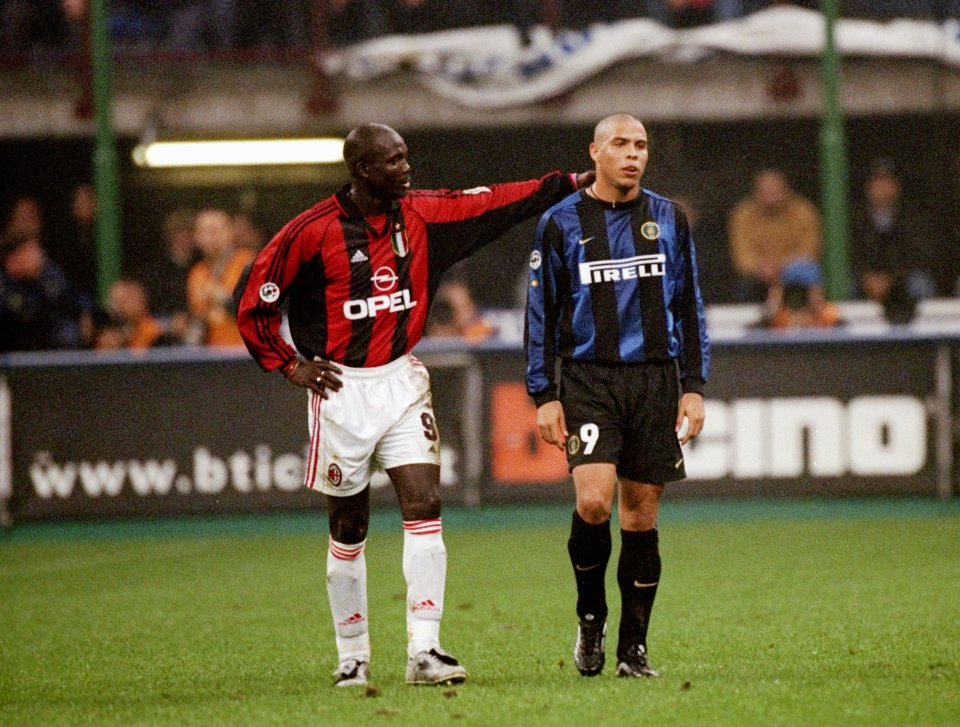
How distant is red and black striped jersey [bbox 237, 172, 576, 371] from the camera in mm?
6484

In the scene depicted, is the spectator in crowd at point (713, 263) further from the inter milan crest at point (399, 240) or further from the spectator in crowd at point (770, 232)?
the inter milan crest at point (399, 240)

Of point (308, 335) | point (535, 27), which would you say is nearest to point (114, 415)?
point (308, 335)

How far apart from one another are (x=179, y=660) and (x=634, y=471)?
7.24 feet

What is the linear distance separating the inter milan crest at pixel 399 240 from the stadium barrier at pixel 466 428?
6.42 m

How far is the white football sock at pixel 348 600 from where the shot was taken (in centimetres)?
652

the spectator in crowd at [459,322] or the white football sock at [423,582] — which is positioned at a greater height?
the spectator in crowd at [459,322]

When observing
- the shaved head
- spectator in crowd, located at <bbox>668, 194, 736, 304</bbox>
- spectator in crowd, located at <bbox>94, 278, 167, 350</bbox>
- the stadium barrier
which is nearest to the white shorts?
the shaved head

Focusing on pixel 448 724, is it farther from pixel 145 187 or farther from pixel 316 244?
pixel 145 187

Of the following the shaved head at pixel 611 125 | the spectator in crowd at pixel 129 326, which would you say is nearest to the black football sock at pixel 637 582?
the shaved head at pixel 611 125

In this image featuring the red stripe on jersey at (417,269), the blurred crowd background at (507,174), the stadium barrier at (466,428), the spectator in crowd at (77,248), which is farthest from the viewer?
the spectator in crowd at (77,248)

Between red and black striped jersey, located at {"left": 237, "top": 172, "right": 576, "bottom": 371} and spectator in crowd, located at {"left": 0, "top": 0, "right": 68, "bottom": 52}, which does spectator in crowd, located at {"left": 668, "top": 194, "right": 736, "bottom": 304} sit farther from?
red and black striped jersey, located at {"left": 237, "top": 172, "right": 576, "bottom": 371}

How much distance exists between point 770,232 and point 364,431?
11.7m

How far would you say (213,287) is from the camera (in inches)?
568

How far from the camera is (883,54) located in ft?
66.2
